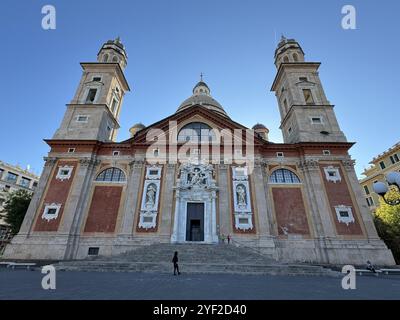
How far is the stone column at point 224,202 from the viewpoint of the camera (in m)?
19.6

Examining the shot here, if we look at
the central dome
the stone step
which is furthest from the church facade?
the central dome

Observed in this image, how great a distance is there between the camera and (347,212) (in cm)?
2012

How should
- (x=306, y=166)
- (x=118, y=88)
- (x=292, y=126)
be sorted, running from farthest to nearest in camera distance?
(x=118, y=88) → (x=292, y=126) → (x=306, y=166)

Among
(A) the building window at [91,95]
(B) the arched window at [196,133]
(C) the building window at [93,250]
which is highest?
(A) the building window at [91,95]

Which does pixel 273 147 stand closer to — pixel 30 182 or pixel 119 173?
pixel 119 173

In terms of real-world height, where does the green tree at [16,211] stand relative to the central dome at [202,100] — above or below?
below

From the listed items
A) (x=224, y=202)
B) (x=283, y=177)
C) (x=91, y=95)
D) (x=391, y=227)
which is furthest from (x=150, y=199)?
(x=391, y=227)

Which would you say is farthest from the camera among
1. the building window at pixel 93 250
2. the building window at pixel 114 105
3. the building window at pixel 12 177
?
the building window at pixel 12 177

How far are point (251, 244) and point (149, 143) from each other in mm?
14120

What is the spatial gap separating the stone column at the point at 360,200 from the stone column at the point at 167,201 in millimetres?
17593

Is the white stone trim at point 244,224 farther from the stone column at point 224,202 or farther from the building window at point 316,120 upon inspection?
the building window at point 316,120

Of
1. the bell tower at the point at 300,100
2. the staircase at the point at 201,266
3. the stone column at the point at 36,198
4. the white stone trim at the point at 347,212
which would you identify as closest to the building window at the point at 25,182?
the stone column at the point at 36,198
